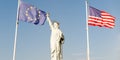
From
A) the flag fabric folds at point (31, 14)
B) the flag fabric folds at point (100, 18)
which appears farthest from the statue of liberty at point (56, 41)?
the flag fabric folds at point (100, 18)

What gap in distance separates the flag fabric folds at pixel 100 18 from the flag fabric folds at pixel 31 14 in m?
4.50

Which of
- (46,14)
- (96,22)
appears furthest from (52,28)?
(96,22)

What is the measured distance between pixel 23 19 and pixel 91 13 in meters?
6.39

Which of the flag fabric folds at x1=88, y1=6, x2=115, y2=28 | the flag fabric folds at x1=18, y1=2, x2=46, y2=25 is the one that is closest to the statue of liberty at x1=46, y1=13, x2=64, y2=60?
the flag fabric folds at x1=18, y1=2, x2=46, y2=25

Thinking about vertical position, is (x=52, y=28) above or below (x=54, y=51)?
above

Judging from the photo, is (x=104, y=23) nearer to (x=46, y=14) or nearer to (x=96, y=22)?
(x=96, y=22)

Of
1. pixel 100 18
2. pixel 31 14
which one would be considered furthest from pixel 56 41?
pixel 100 18

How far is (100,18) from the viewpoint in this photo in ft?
89.8

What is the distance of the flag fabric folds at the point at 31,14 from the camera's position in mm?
23859

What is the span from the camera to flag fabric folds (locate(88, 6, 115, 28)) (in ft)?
88.7

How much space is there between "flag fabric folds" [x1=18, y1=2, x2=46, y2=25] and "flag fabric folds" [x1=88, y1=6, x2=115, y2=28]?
4496 millimetres

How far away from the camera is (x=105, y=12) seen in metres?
27.9

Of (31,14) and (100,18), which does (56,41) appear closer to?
(31,14)

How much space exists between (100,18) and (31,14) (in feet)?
20.4
